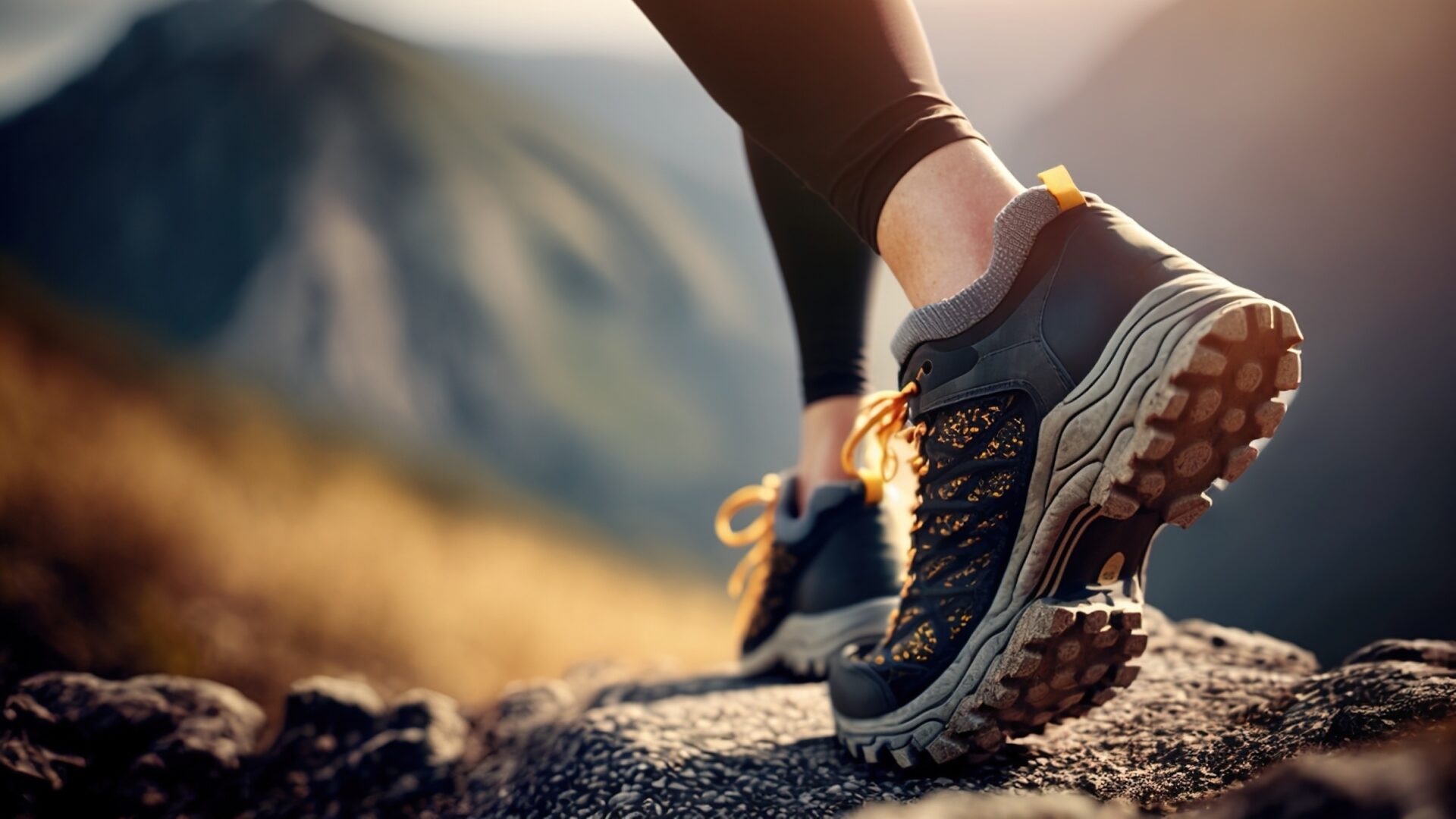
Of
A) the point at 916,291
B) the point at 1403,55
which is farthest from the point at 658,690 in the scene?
the point at 1403,55

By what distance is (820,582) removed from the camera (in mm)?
1365

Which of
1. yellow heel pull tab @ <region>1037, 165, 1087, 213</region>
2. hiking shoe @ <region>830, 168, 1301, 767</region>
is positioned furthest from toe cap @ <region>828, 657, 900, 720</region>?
yellow heel pull tab @ <region>1037, 165, 1087, 213</region>

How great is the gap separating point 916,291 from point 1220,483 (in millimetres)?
338

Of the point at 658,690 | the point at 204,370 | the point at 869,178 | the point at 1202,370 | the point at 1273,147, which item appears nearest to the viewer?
the point at 1202,370

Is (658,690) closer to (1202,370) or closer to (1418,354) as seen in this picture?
(1202,370)

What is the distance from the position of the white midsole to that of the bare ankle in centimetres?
16

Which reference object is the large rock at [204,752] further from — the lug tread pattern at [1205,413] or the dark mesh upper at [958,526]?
the lug tread pattern at [1205,413]

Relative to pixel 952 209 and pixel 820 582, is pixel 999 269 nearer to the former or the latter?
pixel 952 209

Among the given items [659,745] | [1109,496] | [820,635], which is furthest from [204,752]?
[1109,496]

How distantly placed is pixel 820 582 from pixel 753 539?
268 millimetres

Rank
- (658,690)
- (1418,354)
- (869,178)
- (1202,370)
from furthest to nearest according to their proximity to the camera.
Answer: (1418,354) < (658,690) < (869,178) < (1202,370)

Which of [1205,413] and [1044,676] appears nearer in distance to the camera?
[1205,413]

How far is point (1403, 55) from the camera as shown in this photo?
5.93 feet

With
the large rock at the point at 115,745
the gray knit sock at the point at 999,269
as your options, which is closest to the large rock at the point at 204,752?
the large rock at the point at 115,745
